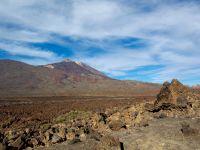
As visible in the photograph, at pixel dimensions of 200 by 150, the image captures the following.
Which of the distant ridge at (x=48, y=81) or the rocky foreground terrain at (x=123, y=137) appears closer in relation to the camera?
the rocky foreground terrain at (x=123, y=137)

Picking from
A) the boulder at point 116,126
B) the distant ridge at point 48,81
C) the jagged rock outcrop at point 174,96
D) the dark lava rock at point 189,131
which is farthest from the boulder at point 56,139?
the distant ridge at point 48,81

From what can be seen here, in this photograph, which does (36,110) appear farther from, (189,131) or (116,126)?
(189,131)

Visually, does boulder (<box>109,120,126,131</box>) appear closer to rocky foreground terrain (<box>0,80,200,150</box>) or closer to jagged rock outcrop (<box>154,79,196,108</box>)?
rocky foreground terrain (<box>0,80,200,150</box>)

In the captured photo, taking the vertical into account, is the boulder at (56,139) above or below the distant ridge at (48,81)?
below

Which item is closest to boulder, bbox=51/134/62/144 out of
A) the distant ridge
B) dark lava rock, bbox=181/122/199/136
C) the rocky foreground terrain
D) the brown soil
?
the rocky foreground terrain

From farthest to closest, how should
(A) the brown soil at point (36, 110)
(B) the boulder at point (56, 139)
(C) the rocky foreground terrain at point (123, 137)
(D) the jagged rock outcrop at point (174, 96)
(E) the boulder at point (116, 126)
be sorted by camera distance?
(A) the brown soil at point (36, 110)
(D) the jagged rock outcrop at point (174, 96)
(E) the boulder at point (116, 126)
(B) the boulder at point (56, 139)
(C) the rocky foreground terrain at point (123, 137)

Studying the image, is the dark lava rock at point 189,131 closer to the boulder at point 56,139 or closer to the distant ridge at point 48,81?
the boulder at point 56,139

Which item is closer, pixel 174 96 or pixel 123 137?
pixel 123 137

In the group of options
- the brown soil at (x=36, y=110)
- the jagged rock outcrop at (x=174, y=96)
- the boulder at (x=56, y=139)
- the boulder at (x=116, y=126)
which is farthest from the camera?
the brown soil at (x=36, y=110)

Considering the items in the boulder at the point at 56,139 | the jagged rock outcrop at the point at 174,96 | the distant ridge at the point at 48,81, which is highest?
the distant ridge at the point at 48,81

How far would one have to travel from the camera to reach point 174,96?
15414mm

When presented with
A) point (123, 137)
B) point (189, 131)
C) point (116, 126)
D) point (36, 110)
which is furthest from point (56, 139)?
point (36, 110)

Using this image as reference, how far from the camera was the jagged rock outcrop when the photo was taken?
49.0ft

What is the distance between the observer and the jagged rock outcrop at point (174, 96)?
14930 mm
